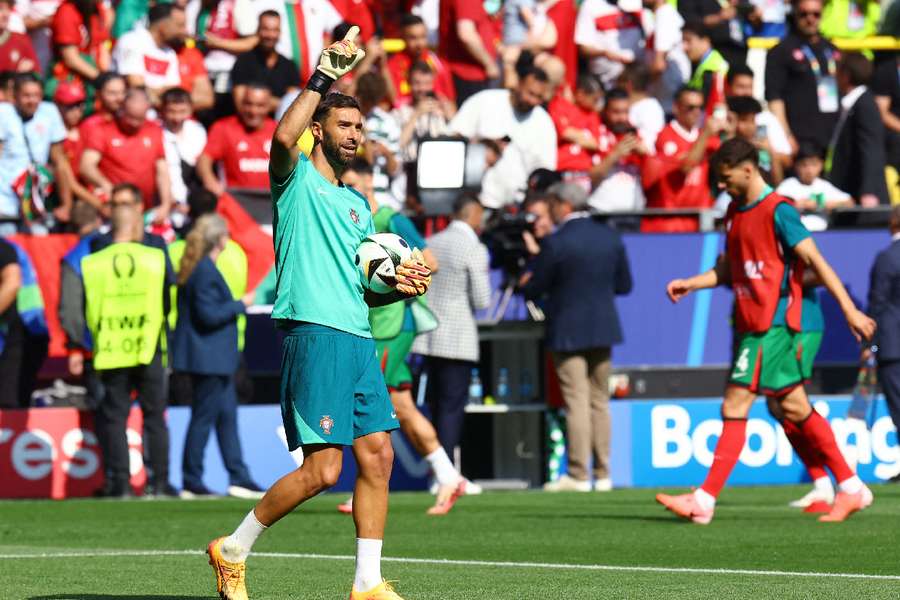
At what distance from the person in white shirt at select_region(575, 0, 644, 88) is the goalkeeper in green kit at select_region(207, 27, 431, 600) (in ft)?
41.6

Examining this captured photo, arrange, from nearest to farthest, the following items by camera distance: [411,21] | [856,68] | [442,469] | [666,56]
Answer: [442,469] < [411,21] < [856,68] < [666,56]

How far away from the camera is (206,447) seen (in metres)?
16.5

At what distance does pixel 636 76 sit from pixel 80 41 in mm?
5719

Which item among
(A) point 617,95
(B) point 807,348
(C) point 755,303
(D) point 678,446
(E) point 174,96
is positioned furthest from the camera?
(A) point 617,95

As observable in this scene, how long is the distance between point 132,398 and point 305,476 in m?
9.20

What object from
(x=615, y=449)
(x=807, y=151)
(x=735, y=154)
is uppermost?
(x=735, y=154)

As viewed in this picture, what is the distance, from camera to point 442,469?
44.2 feet

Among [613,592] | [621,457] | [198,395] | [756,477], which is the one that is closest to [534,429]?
[621,457]

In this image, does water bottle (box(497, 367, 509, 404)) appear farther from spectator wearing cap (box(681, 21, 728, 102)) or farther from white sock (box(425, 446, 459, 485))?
spectator wearing cap (box(681, 21, 728, 102))

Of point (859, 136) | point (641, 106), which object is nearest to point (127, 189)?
point (641, 106)

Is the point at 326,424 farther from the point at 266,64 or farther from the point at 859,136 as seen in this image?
the point at 859,136

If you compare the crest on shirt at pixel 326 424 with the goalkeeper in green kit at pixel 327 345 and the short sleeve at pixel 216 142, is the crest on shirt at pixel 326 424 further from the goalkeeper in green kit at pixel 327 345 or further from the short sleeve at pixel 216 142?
the short sleeve at pixel 216 142

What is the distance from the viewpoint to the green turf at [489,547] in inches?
333

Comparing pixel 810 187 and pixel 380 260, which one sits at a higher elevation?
pixel 380 260
